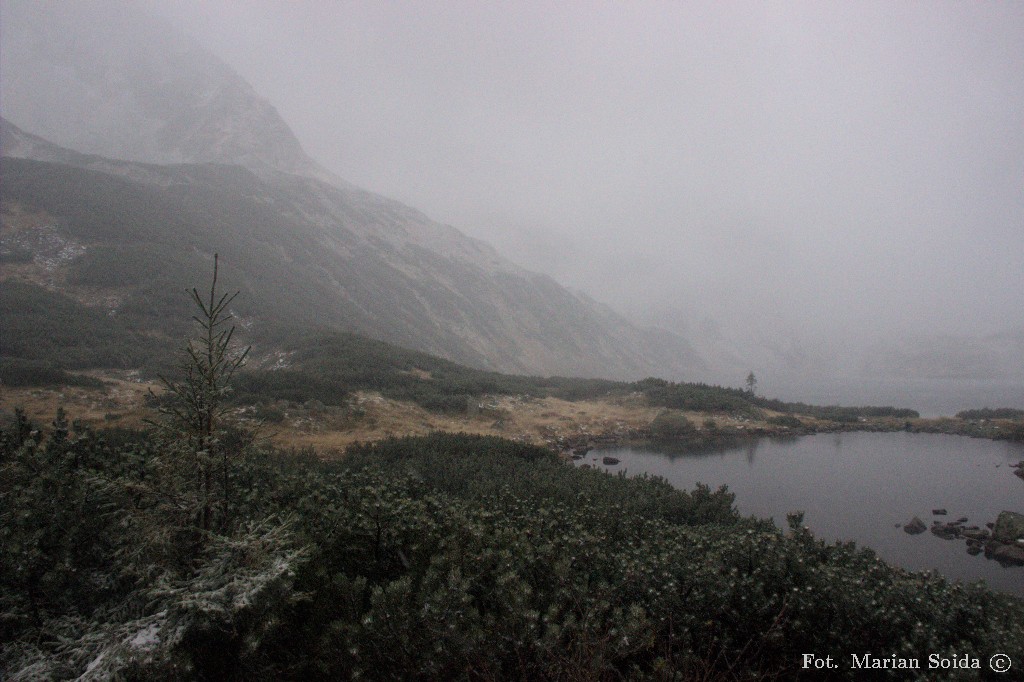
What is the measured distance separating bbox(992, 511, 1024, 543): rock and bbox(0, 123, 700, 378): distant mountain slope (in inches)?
1923

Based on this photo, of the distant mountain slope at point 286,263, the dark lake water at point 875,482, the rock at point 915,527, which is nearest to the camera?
the dark lake water at point 875,482

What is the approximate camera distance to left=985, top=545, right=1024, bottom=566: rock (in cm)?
1472

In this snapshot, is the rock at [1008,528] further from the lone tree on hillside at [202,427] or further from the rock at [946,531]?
the lone tree on hillside at [202,427]

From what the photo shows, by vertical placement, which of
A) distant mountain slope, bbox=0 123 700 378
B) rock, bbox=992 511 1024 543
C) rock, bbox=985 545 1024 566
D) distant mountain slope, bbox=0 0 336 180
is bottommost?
rock, bbox=985 545 1024 566

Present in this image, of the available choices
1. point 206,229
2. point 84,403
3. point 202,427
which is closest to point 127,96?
point 206,229

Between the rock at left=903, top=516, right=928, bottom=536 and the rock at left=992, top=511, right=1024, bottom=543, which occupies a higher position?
the rock at left=992, top=511, right=1024, bottom=543

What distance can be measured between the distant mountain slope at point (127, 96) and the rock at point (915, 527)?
148m

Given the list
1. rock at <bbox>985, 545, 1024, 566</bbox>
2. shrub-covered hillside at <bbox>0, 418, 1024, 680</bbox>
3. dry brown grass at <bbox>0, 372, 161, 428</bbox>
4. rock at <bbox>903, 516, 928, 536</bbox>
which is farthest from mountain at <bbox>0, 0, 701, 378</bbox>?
rock at <bbox>985, 545, 1024, 566</bbox>

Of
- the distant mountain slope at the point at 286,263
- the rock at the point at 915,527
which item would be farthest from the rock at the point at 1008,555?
the distant mountain slope at the point at 286,263

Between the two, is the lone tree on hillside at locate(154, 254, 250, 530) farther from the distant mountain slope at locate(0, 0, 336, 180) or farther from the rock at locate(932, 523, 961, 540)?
the distant mountain slope at locate(0, 0, 336, 180)

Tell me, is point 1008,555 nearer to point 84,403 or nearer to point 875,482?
point 875,482

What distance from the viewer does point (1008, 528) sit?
1606 cm

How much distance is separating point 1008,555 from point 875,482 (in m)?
8.41

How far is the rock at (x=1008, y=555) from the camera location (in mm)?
14719
